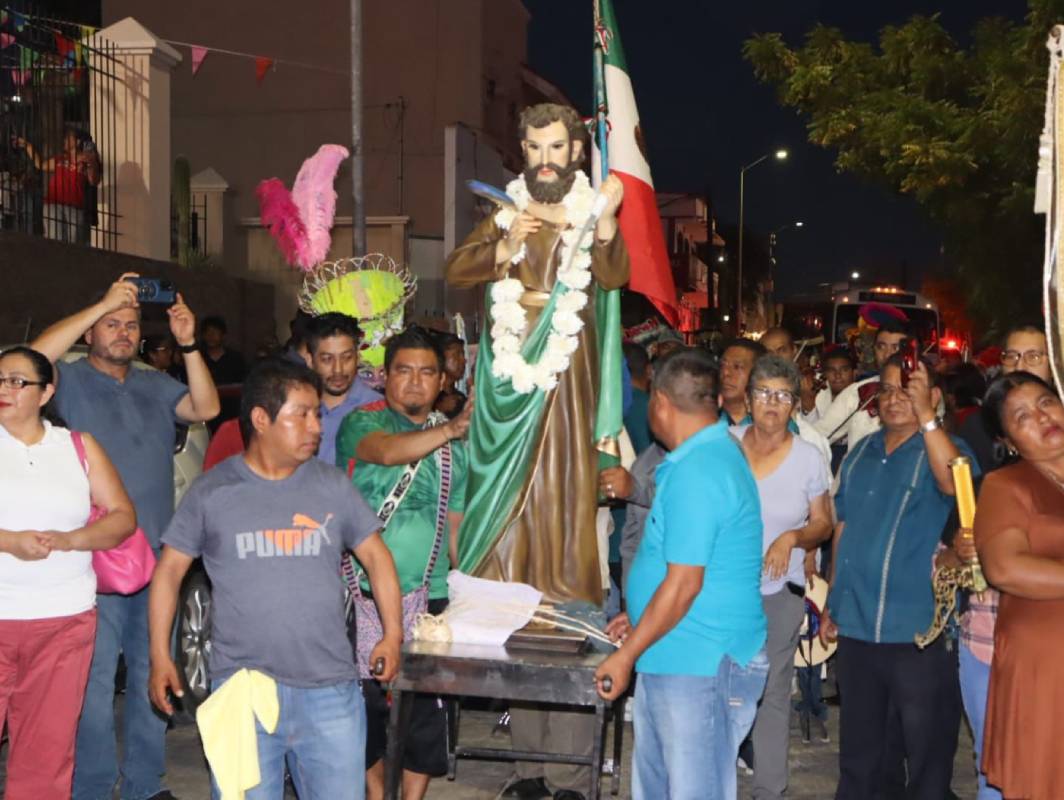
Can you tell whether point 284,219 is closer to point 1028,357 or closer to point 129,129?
point 129,129

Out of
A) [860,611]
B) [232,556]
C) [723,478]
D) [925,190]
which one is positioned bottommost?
[860,611]

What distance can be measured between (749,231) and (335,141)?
57.5 m

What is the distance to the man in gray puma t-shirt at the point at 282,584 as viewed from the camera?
3980 mm

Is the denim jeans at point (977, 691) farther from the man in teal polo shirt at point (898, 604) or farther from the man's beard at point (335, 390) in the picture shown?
the man's beard at point (335, 390)

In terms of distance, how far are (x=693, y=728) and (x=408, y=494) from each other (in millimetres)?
1565

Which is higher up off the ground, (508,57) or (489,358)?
(508,57)

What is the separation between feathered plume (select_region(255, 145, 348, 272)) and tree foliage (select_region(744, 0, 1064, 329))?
7172 mm

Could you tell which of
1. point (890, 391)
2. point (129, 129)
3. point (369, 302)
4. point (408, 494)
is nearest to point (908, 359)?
point (890, 391)

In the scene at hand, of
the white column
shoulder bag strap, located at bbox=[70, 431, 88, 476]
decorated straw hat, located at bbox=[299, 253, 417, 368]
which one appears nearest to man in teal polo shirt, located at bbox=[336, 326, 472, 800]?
shoulder bag strap, located at bbox=[70, 431, 88, 476]

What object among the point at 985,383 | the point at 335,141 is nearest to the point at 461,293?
the point at 335,141

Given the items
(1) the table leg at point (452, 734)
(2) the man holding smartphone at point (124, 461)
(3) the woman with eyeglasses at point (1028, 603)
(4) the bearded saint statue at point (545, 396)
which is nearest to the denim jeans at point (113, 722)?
(2) the man holding smartphone at point (124, 461)

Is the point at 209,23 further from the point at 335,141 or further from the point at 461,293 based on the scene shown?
the point at 461,293

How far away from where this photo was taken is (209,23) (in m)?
25.0

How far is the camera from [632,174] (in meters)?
5.88
